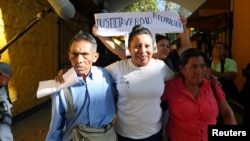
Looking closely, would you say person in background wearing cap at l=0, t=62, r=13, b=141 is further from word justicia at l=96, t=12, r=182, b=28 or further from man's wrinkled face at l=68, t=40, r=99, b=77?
word justicia at l=96, t=12, r=182, b=28

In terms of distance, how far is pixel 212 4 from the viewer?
945 cm

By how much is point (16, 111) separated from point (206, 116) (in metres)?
4.09

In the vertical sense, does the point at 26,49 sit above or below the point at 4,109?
above

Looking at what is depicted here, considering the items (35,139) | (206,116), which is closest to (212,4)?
(35,139)

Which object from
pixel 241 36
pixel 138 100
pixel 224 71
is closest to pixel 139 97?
pixel 138 100

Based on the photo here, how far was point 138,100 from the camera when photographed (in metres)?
2.17

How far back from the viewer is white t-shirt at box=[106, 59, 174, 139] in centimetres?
218

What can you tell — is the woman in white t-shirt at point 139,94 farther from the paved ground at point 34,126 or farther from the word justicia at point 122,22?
the paved ground at point 34,126

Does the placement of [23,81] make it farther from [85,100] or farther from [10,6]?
[85,100]

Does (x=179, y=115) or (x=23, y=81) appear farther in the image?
(x=23, y=81)

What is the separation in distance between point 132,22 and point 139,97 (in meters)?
0.84

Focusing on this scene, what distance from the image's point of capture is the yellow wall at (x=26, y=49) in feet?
16.8

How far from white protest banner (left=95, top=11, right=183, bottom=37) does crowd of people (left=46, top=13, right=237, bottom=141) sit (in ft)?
1.47

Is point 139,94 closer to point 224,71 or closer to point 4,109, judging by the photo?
point 4,109
